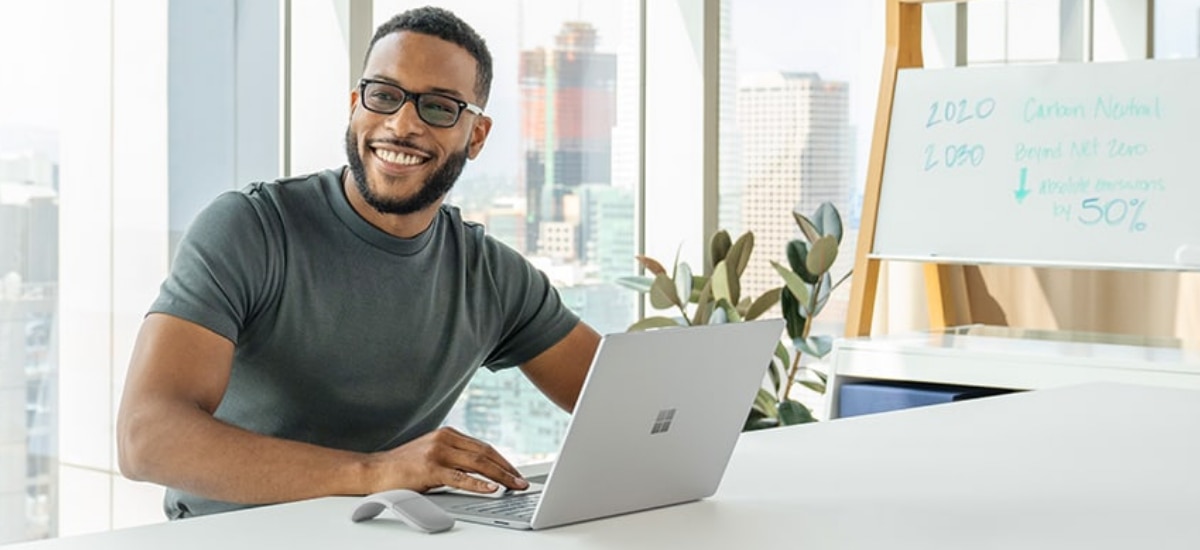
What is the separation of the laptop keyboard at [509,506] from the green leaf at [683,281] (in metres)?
2.52

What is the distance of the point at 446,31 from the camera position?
225cm

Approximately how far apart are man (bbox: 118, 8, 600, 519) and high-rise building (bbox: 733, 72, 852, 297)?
2497 mm

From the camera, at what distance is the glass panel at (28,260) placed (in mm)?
2857

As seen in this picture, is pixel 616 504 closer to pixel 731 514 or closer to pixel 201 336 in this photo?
pixel 731 514

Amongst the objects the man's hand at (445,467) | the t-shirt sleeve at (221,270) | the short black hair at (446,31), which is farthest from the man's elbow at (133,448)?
the short black hair at (446,31)

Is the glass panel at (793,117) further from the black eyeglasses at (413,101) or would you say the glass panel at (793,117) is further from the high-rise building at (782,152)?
the black eyeglasses at (413,101)

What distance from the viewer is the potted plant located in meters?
4.06

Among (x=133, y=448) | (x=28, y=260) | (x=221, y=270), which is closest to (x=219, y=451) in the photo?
(x=133, y=448)

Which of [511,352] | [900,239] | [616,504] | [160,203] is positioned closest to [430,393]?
[511,352]

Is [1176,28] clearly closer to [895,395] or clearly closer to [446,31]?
[895,395]

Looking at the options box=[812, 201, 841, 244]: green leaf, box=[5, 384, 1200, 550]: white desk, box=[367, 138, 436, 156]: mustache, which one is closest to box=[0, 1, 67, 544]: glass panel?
box=[367, 138, 436, 156]: mustache

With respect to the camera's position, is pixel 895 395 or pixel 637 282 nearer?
pixel 895 395

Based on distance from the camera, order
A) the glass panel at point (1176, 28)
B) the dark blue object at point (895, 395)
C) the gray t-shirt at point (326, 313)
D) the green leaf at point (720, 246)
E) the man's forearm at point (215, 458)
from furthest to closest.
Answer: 1. the glass panel at point (1176, 28)
2. the green leaf at point (720, 246)
3. the dark blue object at point (895, 395)
4. the gray t-shirt at point (326, 313)
5. the man's forearm at point (215, 458)

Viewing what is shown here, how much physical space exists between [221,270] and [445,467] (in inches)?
22.3
